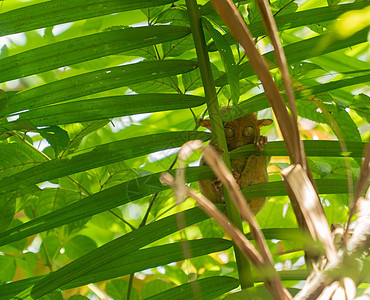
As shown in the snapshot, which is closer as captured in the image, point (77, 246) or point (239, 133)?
point (239, 133)

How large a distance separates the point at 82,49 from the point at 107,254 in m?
0.36

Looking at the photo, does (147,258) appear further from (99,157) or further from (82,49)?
(82,49)

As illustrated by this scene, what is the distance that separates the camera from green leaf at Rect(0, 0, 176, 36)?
0.86 metres

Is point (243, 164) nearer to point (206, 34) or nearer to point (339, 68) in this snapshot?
point (206, 34)

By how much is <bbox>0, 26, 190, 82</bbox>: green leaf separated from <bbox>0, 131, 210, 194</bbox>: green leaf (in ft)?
0.53

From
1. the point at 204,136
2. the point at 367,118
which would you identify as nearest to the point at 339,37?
the point at 204,136

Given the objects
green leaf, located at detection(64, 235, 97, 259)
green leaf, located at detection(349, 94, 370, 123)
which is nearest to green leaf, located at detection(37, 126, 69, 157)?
green leaf, located at detection(349, 94, 370, 123)

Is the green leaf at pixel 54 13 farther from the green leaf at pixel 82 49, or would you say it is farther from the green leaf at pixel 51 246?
the green leaf at pixel 51 246

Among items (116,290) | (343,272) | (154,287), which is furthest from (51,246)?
(343,272)

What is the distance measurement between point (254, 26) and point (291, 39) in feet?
2.30

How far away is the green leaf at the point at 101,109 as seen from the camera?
879 millimetres

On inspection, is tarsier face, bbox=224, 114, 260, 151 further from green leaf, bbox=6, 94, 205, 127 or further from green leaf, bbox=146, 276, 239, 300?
green leaf, bbox=146, 276, 239, 300

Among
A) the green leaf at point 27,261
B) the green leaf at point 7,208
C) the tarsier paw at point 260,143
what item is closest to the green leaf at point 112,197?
the tarsier paw at point 260,143

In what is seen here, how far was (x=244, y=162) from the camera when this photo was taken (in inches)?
37.2
